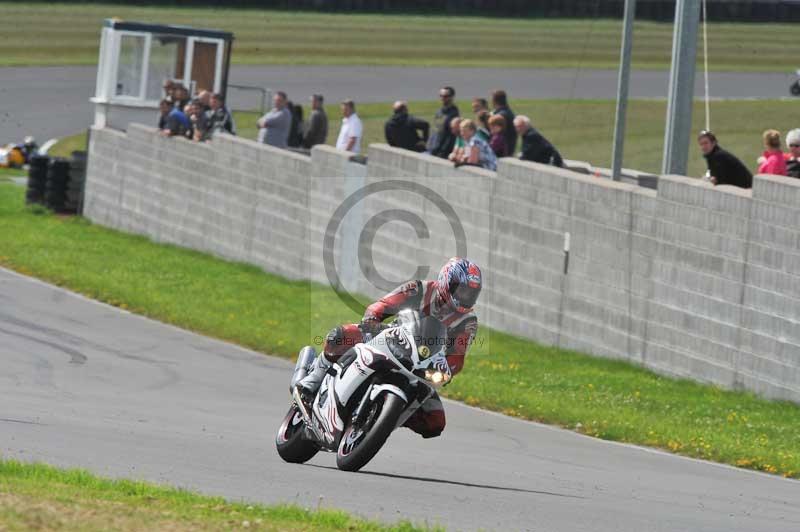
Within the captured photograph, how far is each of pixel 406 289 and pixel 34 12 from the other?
50027mm

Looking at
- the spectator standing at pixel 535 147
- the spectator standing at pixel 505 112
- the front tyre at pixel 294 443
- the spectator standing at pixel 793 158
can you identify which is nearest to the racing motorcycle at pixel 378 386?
the front tyre at pixel 294 443

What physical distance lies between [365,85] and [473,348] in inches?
1231

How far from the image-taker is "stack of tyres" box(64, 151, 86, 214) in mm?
30962

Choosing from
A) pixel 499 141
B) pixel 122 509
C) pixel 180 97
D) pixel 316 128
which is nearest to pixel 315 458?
pixel 122 509

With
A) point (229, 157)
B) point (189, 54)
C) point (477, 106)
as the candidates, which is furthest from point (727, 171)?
point (189, 54)

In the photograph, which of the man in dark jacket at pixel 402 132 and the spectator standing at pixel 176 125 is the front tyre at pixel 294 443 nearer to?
the man in dark jacket at pixel 402 132

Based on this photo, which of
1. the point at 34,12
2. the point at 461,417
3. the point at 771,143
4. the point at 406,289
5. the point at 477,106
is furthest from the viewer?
the point at 34,12

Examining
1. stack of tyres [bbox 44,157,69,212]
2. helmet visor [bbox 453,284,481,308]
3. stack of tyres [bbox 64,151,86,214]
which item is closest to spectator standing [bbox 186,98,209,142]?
stack of tyres [bbox 64,151,86,214]

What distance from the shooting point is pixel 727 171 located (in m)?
16.9

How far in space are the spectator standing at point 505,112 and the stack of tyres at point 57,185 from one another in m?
12.0

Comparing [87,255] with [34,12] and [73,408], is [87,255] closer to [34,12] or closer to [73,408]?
[73,408]
